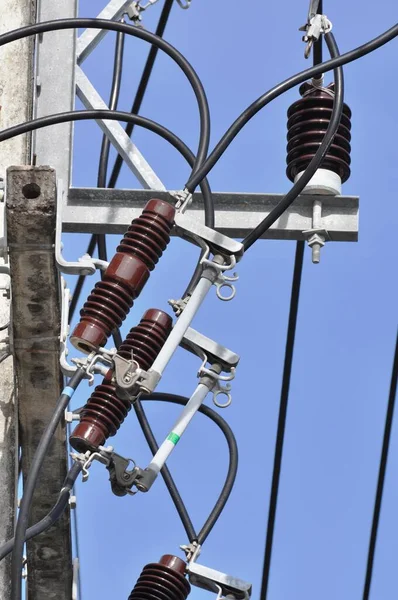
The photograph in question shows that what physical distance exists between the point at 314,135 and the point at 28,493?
2.41 meters

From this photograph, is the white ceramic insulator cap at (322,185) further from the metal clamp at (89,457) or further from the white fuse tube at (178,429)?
the metal clamp at (89,457)

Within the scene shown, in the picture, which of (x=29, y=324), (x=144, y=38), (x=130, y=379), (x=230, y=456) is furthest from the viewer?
(x=230, y=456)

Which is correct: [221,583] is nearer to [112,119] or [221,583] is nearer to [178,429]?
[178,429]

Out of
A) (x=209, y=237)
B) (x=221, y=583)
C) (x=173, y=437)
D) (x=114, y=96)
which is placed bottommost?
(x=221, y=583)

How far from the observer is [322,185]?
7719mm

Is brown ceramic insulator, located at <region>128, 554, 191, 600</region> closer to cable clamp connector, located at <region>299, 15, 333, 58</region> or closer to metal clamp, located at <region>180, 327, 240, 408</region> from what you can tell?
metal clamp, located at <region>180, 327, 240, 408</region>

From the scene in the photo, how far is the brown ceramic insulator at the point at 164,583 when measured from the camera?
24.8ft

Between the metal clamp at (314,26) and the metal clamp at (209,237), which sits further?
the metal clamp at (314,26)

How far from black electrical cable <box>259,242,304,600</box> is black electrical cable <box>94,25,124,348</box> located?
3.57 ft

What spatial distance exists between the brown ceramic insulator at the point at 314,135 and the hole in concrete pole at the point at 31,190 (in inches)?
55.5

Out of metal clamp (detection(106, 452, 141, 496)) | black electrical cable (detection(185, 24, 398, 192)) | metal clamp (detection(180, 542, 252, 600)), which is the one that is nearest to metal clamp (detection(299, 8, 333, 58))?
black electrical cable (detection(185, 24, 398, 192))

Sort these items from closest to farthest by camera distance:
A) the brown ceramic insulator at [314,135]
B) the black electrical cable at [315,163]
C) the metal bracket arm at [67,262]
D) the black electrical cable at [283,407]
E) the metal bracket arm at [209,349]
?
1. the metal bracket arm at [67,262]
2. the metal bracket arm at [209,349]
3. the black electrical cable at [315,163]
4. the brown ceramic insulator at [314,135]
5. the black electrical cable at [283,407]

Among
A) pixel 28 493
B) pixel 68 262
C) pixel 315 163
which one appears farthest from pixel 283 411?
pixel 28 493

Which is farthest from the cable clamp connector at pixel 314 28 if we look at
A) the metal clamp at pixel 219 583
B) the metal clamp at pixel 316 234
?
the metal clamp at pixel 219 583
